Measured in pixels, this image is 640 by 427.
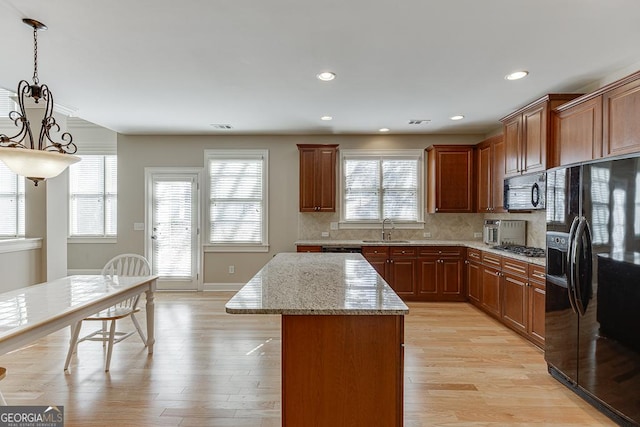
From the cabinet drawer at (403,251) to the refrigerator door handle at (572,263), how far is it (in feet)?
8.16

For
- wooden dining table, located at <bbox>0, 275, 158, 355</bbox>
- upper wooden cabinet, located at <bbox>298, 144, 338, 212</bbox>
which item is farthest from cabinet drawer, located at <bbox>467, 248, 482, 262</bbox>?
wooden dining table, located at <bbox>0, 275, 158, 355</bbox>

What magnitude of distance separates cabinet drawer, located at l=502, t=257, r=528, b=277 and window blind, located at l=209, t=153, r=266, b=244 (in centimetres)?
360

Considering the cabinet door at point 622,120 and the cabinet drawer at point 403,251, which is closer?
the cabinet door at point 622,120

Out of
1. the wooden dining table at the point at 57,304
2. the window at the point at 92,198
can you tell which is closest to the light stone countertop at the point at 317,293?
the wooden dining table at the point at 57,304

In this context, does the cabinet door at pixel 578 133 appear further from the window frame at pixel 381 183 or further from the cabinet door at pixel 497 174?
the window frame at pixel 381 183

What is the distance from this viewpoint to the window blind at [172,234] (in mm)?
5586

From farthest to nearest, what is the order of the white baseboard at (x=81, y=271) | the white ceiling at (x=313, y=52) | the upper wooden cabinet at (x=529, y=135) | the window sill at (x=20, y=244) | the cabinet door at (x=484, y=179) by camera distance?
the white baseboard at (x=81, y=271) → the cabinet door at (x=484, y=179) → the window sill at (x=20, y=244) → the upper wooden cabinet at (x=529, y=135) → the white ceiling at (x=313, y=52)

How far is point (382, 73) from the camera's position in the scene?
121 inches

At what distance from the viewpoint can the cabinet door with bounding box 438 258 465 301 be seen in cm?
487

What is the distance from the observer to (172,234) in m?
5.59

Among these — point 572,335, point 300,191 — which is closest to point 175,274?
point 300,191

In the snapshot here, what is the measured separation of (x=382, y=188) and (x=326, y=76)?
2753 millimetres

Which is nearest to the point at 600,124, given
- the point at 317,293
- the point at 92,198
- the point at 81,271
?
the point at 317,293

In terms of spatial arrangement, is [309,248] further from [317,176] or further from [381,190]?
[381,190]
